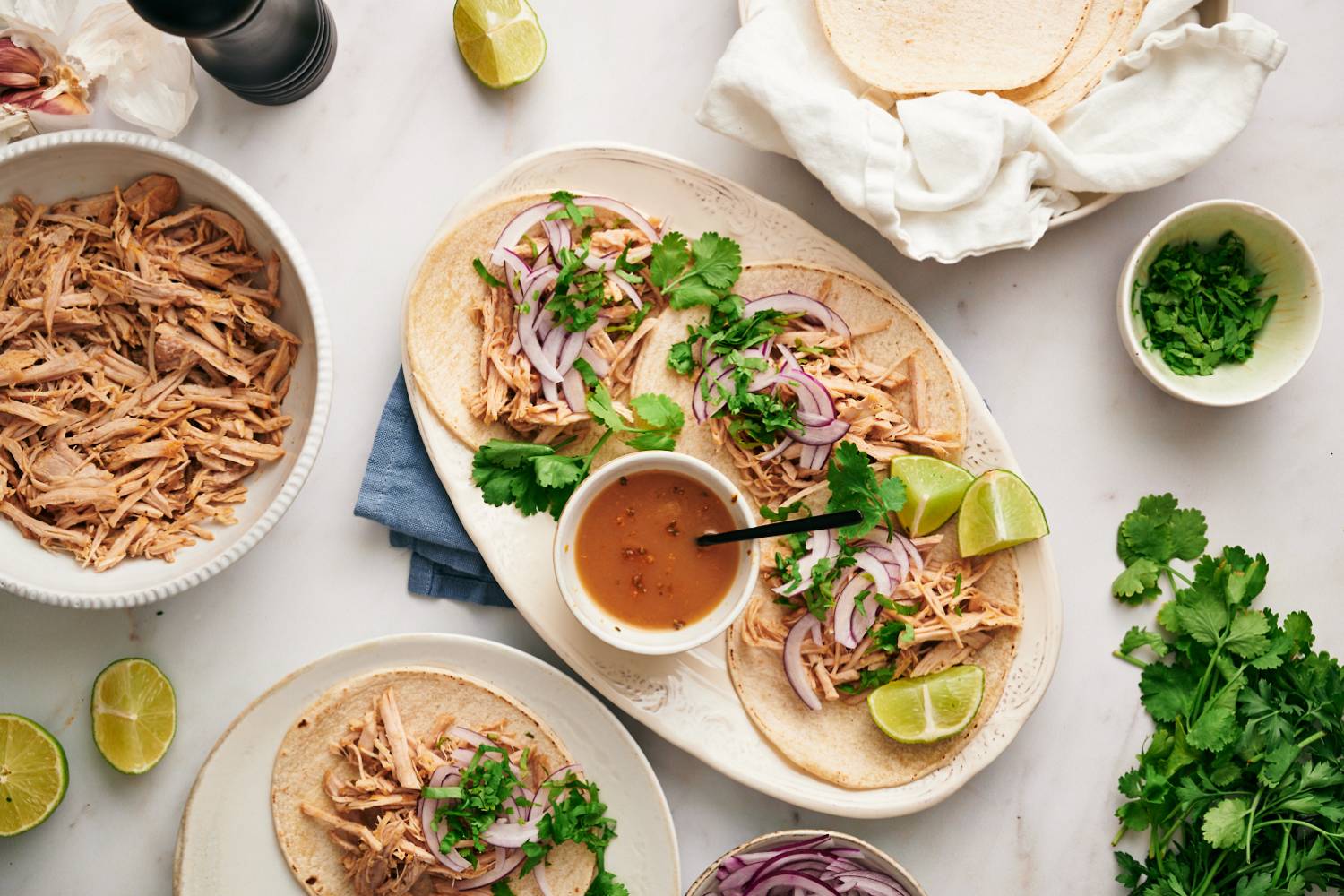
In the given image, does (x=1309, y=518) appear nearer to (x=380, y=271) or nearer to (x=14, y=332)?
(x=380, y=271)

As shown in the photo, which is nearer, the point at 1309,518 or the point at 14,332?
the point at 14,332

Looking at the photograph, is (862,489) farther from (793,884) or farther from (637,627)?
(793,884)

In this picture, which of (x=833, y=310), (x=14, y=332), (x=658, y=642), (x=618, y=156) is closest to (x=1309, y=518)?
(x=833, y=310)

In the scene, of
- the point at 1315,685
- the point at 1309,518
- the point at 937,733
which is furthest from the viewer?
the point at 1309,518

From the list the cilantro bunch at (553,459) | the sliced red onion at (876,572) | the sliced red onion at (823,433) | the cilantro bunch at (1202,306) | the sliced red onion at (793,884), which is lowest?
the sliced red onion at (793,884)

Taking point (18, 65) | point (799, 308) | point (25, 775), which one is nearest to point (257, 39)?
point (18, 65)

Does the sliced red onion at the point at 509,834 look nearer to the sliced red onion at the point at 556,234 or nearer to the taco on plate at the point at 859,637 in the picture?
the taco on plate at the point at 859,637

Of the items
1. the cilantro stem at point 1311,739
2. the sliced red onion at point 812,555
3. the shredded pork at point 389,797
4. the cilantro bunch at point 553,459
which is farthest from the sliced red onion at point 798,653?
the cilantro stem at point 1311,739
